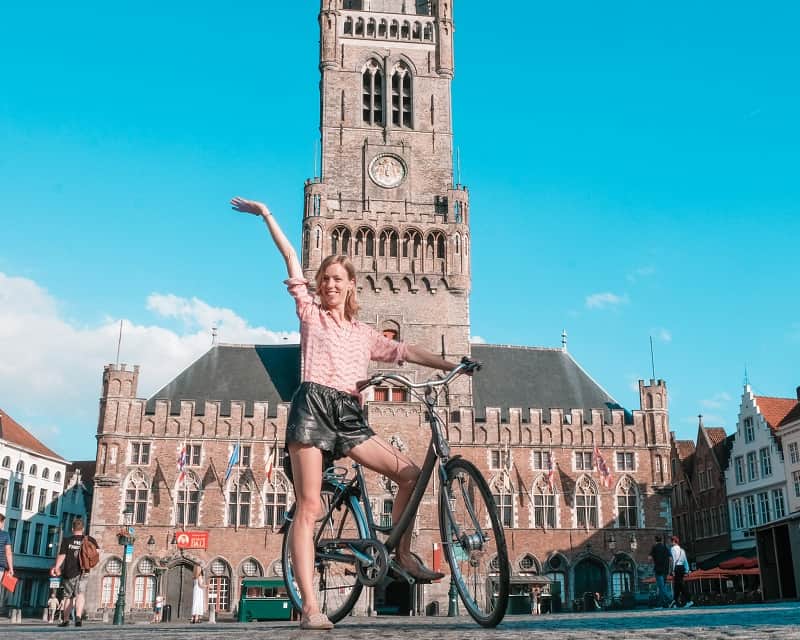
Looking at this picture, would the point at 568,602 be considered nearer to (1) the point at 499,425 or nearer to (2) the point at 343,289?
(1) the point at 499,425

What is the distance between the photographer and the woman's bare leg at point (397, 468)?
20.0 ft

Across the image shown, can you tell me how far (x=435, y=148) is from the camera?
1794 inches

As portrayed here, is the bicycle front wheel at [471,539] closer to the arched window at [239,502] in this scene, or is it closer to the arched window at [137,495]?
the arched window at [239,502]

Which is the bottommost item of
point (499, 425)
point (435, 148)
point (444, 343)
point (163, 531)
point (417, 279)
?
point (163, 531)

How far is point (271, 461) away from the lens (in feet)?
127

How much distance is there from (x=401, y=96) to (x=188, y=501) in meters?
24.2

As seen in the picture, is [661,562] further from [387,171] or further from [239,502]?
[387,171]

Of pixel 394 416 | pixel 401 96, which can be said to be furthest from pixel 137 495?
pixel 401 96

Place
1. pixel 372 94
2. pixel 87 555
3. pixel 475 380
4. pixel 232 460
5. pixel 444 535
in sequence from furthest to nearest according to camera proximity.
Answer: pixel 372 94 → pixel 475 380 → pixel 232 460 → pixel 87 555 → pixel 444 535

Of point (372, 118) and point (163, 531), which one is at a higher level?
point (372, 118)

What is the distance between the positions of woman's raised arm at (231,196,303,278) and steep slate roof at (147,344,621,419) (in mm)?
35627

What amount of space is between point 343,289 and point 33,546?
50.4m

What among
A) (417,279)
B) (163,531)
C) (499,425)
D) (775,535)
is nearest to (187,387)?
(163,531)

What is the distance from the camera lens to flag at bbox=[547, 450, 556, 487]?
4053 cm
